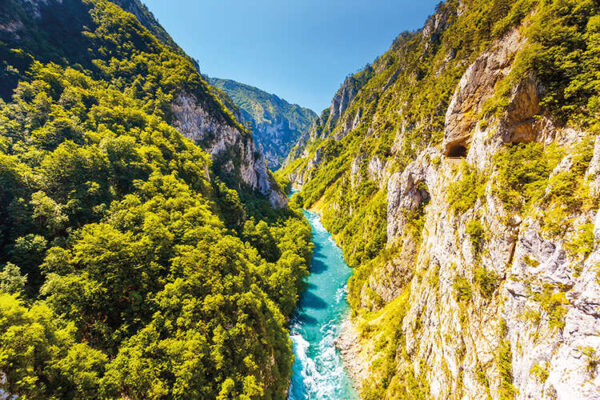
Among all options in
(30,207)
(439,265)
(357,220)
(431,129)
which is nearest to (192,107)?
(30,207)

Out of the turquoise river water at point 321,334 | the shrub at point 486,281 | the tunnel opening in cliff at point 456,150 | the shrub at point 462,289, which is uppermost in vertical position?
the tunnel opening in cliff at point 456,150

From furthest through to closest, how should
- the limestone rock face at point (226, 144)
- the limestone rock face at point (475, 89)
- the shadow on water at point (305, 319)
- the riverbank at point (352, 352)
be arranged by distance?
the limestone rock face at point (226, 144)
the shadow on water at point (305, 319)
the riverbank at point (352, 352)
the limestone rock face at point (475, 89)

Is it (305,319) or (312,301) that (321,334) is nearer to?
(305,319)

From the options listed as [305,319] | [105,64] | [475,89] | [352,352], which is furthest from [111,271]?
[105,64]

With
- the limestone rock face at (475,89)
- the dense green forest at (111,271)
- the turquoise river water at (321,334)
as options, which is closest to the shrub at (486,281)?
the limestone rock face at (475,89)

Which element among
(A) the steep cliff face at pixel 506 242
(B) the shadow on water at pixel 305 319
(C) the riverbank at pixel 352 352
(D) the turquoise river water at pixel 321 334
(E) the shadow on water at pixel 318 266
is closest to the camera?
(A) the steep cliff face at pixel 506 242

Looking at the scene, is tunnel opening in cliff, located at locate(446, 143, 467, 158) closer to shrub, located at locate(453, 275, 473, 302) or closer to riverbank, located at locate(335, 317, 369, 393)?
shrub, located at locate(453, 275, 473, 302)

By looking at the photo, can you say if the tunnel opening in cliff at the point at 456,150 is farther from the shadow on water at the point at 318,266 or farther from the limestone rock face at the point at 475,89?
the shadow on water at the point at 318,266

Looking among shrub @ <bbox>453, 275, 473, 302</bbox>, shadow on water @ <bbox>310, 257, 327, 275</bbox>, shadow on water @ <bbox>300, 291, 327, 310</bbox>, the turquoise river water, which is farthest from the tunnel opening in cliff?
shadow on water @ <bbox>310, 257, 327, 275</bbox>
